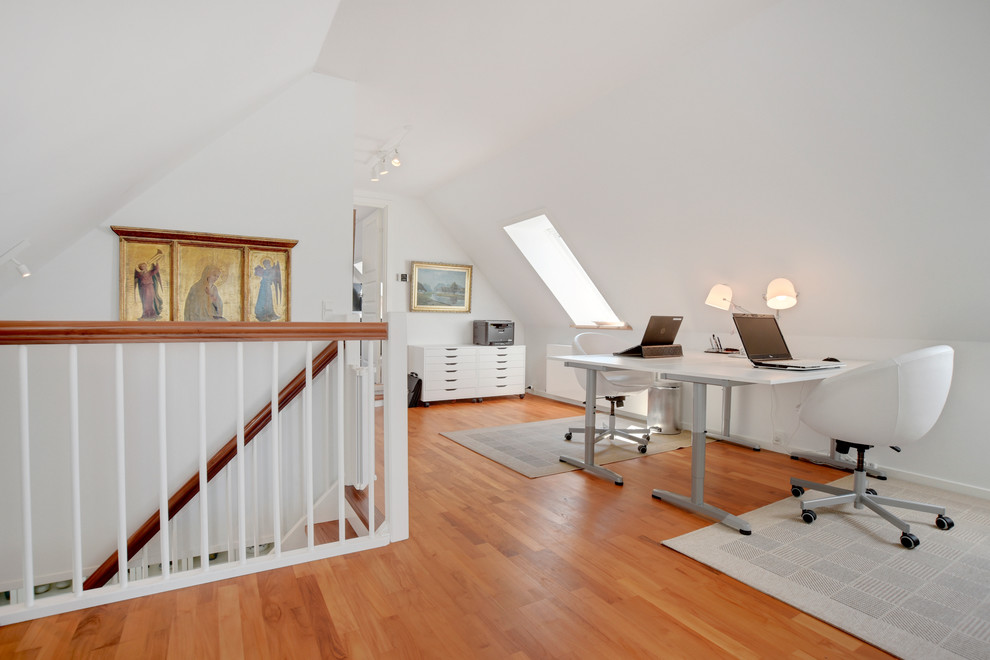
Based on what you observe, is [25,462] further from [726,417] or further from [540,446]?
[726,417]

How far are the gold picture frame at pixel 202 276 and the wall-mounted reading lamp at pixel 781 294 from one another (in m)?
3.23

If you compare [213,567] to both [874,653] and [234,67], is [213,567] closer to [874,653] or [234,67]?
[234,67]

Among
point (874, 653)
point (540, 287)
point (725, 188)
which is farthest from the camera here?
point (540, 287)

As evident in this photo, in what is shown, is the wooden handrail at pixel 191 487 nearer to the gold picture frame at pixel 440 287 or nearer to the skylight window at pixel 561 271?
the skylight window at pixel 561 271

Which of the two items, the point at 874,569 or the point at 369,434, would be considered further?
the point at 369,434

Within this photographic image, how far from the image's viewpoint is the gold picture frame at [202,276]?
9.05 ft

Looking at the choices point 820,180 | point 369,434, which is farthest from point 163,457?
point 820,180

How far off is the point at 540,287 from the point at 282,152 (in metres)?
3.33

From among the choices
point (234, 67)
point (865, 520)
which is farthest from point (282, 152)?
point (865, 520)

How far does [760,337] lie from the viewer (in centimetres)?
292

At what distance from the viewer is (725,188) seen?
3316 mm

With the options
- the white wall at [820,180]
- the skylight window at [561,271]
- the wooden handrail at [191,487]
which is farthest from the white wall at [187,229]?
the skylight window at [561,271]

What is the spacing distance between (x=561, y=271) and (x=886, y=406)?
12.9ft

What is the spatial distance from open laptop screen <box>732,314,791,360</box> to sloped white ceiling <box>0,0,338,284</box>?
2.54 m
